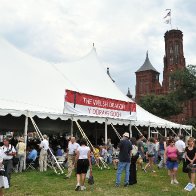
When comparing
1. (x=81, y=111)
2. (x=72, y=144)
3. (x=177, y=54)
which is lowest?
(x=72, y=144)

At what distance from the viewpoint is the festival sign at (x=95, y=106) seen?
11.9m

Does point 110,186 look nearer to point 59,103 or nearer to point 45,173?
point 45,173

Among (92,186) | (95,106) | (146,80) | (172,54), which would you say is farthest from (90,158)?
(146,80)

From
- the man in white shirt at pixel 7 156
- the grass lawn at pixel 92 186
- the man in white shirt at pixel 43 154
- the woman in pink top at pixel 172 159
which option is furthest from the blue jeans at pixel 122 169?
the man in white shirt at pixel 43 154

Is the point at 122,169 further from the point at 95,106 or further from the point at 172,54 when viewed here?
the point at 172,54

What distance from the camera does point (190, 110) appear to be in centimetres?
6525

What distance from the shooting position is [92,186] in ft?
25.5

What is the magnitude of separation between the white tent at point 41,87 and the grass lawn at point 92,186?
251cm

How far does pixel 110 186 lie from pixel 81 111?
4.90 metres

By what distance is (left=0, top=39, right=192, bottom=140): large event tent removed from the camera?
37.4 ft

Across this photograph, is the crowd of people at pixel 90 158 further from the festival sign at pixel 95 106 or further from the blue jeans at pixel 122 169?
the festival sign at pixel 95 106

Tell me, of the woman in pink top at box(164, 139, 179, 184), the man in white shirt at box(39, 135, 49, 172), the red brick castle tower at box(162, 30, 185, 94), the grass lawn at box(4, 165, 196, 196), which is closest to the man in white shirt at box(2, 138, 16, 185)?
the grass lawn at box(4, 165, 196, 196)

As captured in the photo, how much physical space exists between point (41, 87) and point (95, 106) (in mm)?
2466

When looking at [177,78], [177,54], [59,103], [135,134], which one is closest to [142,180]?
[59,103]
